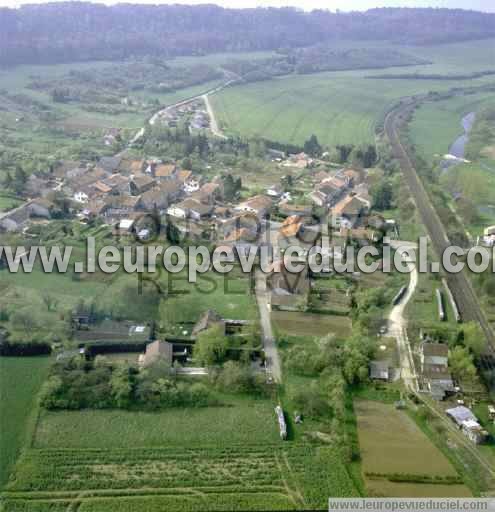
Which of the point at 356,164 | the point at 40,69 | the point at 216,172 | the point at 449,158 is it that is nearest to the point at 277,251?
the point at 216,172

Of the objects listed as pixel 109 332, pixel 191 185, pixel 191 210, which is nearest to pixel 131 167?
pixel 191 185

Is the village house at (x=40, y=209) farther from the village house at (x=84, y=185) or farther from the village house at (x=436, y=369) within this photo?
the village house at (x=436, y=369)

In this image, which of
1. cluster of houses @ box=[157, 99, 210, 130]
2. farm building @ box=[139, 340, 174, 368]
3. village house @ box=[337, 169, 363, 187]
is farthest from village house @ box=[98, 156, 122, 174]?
farm building @ box=[139, 340, 174, 368]

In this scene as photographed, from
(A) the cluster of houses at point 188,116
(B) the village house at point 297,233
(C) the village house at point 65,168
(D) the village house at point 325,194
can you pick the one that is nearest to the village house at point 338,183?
(D) the village house at point 325,194

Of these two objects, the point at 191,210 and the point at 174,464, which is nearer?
the point at 174,464

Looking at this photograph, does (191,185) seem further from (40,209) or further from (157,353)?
(157,353)

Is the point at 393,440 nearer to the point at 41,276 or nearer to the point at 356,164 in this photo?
the point at 41,276
